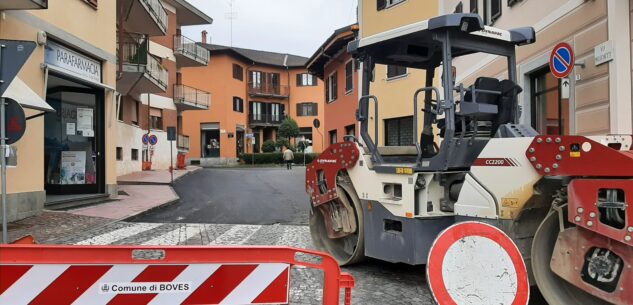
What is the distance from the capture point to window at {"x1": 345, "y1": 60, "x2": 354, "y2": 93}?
23.6 m

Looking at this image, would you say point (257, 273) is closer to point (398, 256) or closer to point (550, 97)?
point (398, 256)

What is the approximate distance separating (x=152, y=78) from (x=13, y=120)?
59.4ft

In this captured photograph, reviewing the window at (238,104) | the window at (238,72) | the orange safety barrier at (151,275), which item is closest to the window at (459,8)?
the orange safety barrier at (151,275)

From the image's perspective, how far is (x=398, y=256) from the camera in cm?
501

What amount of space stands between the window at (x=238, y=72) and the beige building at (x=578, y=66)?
4039 cm

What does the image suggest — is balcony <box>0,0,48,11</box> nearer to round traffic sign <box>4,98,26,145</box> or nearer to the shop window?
round traffic sign <box>4,98,26,145</box>

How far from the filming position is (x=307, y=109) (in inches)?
2318

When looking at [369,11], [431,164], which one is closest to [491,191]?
[431,164]

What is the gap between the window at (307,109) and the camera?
58531mm

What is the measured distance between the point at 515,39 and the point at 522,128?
43.7 inches

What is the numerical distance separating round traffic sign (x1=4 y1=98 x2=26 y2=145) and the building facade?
1055 cm

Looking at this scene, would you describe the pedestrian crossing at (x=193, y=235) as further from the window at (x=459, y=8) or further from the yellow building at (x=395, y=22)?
the window at (x=459, y=8)

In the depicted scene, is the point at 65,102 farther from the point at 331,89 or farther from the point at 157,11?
the point at 331,89

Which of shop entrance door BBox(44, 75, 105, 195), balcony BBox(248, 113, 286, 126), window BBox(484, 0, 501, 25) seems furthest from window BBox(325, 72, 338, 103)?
balcony BBox(248, 113, 286, 126)
